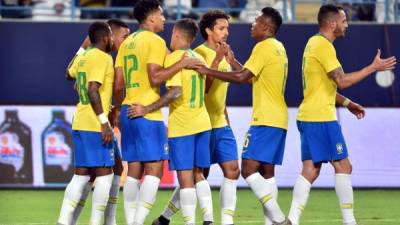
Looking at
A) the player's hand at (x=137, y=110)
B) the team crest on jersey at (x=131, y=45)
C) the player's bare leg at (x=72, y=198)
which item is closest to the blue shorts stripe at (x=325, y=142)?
the player's hand at (x=137, y=110)

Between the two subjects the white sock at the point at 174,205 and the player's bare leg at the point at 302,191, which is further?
the white sock at the point at 174,205

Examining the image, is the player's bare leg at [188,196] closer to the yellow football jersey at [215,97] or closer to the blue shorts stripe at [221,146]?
the blue shorts stripe at [221,146]

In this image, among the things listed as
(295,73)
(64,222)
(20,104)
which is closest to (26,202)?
(20,104)

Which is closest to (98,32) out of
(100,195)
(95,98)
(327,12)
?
(95,98)

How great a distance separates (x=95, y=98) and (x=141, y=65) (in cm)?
56

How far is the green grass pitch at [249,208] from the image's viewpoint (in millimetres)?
13102

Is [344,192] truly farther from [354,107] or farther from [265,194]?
[354,107]

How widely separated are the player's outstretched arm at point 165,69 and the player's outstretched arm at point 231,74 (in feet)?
0.34

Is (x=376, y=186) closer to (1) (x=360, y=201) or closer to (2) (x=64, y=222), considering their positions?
(1) (x=360, y=201)

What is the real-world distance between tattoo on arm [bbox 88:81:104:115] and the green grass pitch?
7.27ft

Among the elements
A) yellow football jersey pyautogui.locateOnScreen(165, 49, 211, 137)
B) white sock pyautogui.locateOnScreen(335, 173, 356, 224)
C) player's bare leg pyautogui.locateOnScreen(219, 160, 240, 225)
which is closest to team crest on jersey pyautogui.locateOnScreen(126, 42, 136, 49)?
yellow football jersey pyautogui.locateOnScreen(165, 49, 211, 137)

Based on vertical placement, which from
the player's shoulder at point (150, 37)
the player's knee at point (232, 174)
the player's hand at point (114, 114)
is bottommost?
the player's knee at point (232, 174)

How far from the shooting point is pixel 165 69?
10992 mm

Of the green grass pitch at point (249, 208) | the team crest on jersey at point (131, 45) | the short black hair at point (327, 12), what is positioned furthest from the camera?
the green grass pitch at point (249, 208)
